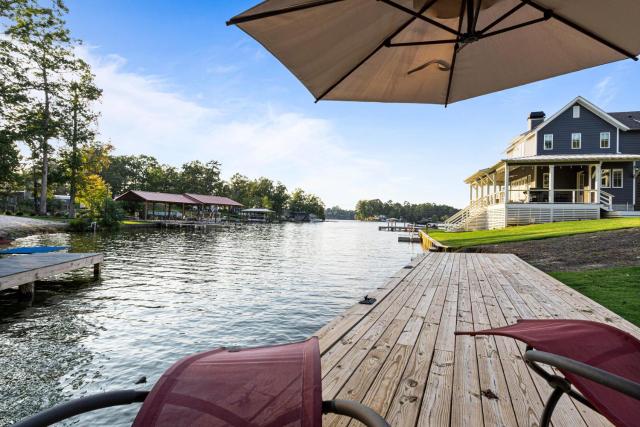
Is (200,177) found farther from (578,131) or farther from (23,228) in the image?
(578,131)

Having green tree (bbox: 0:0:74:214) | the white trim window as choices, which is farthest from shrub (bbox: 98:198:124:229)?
the white trim window

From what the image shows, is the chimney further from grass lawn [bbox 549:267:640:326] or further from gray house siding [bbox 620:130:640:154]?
grass lawn [bbox 549:267:640:326]

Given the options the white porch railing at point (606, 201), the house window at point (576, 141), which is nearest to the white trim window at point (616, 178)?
the white porch railing at point (606, 201)

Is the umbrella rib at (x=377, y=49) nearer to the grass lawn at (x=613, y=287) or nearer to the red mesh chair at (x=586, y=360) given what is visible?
the red mesh chair at (x=586, y=360)

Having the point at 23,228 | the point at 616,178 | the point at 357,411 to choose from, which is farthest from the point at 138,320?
the point at 616,178

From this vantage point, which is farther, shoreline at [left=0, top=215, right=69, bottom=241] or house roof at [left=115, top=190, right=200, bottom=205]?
house roof at [left=115, top=190, right=200, bottom=205]

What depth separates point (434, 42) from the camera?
9.82 feet

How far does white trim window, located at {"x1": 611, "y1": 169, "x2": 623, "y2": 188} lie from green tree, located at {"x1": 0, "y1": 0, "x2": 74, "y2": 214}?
38234 mm

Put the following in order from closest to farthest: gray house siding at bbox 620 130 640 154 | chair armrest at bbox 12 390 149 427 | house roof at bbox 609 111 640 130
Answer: chair armrest at bbox 12 390 149 427, gray house siding at bbox 620 130 640 154, house roof at bbox 609 111 640 130

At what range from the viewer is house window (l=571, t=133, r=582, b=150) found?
941 inches

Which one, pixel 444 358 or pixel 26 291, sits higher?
pixel 444 358

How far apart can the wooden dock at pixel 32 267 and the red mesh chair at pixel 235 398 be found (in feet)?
24.7

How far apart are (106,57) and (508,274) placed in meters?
33.3

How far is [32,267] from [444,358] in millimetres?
8672
